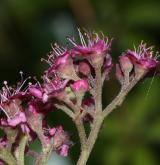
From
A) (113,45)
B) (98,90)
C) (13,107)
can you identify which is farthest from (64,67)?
(113,45)

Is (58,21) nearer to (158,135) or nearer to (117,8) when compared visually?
(117,8)

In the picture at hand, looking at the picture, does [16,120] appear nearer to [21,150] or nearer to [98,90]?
[21,150]

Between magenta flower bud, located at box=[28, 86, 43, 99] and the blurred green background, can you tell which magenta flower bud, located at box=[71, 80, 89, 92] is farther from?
the blurred green background

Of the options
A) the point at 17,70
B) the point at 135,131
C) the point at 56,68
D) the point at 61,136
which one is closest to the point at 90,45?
the point at 56,68

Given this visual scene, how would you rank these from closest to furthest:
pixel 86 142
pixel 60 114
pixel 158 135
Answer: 1. pixel 86 142
2. pixel 158 135
3. pixel 60 114

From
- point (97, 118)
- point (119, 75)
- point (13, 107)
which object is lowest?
point (97, 118)

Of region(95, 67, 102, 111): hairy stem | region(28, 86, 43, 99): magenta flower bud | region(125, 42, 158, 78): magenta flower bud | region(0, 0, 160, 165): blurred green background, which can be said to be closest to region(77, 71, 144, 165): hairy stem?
region(95, 67, 102, 111): hairy stem

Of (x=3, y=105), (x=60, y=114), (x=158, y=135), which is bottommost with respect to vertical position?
(x=158, y=135)
